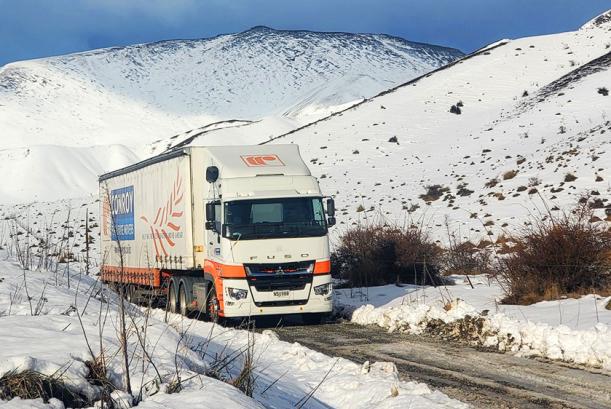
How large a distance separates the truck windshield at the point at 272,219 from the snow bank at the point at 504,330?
89.0 inches

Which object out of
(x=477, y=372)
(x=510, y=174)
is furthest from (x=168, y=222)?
(x=510, y=174)

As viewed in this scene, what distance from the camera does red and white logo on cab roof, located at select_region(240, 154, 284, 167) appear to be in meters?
17.4

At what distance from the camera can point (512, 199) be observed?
36281 mm

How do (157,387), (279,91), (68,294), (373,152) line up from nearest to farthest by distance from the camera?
(157,387)
(68,294)
(373,152)
(279,91)

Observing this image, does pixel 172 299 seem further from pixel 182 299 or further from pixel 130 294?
pixel 130 294

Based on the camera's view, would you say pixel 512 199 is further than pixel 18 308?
Yes

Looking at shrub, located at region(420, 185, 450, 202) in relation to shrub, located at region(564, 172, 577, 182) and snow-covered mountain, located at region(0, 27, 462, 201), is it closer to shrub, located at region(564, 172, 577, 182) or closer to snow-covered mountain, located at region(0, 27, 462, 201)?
shrub, located at region(564, 172, 577, 182)

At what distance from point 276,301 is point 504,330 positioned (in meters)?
4.99

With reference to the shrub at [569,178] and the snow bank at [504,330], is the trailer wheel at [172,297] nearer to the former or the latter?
the snow bank at [504,330]

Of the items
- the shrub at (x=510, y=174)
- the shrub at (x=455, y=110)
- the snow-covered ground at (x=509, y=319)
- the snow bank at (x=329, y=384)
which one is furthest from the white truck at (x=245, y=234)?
the shrub at (x=455, y=110)

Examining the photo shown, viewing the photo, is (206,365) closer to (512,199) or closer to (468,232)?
(468,232)

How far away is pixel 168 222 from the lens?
766 inches

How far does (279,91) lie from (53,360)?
155 meters

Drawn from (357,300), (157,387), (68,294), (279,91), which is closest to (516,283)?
(357,300)
